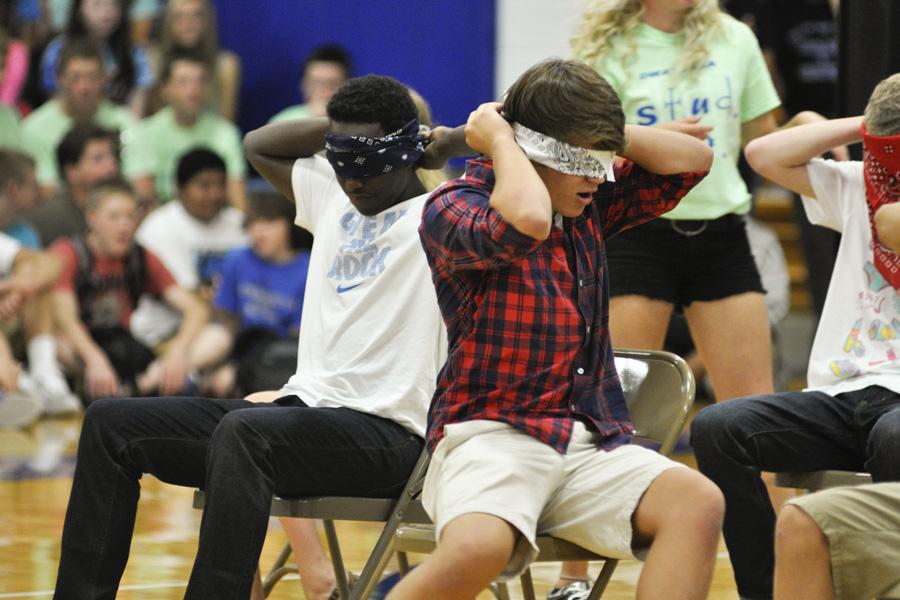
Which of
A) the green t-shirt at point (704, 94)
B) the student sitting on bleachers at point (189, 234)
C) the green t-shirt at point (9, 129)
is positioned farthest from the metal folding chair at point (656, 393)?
the green t-shirt at point (9, 129)


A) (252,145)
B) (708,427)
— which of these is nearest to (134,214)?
(252,145)

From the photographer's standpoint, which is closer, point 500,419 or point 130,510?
point 500,419

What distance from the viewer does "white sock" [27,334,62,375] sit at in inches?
354

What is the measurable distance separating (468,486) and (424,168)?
111 cm

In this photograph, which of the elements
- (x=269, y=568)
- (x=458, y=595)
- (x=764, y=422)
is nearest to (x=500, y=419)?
(x=458, y=595)

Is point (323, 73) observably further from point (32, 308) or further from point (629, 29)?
point (629, 29)

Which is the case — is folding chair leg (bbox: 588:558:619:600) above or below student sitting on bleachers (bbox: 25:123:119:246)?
above

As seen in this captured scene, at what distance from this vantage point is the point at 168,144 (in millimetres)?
9562

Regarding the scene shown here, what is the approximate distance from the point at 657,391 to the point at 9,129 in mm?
6449

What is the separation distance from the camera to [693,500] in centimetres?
310

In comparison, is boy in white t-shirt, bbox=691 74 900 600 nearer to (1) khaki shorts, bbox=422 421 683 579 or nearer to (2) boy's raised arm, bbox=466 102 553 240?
(1) khaki shorts, bbox=422 421 683 579

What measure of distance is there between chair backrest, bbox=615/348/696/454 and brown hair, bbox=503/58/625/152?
65 centimetres

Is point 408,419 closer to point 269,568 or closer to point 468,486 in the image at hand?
point 468,486

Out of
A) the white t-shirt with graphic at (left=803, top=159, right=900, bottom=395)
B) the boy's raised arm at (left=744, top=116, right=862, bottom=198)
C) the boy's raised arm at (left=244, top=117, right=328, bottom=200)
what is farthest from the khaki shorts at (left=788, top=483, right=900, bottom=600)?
the boy's raised arm at (left=244, top=117, right=328, bottom=200)
